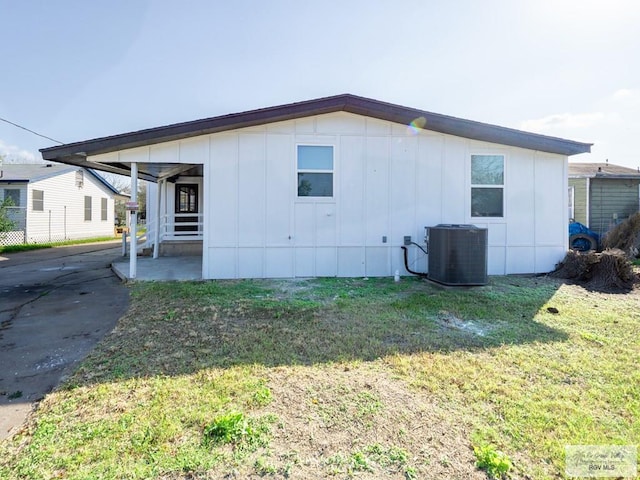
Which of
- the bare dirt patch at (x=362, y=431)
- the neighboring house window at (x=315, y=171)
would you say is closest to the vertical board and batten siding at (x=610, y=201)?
the neighboring house window at (x=315, y=171)

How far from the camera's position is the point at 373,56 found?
8.91 metres

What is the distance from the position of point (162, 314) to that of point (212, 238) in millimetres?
2443

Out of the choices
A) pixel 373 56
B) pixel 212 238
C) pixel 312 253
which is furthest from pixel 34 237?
pixel 373 56

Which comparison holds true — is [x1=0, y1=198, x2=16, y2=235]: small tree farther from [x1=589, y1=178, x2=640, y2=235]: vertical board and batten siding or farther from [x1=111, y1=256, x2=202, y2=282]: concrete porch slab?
[x1=589, y1=178, x2=640, y2=235]: vertical board and batten siding

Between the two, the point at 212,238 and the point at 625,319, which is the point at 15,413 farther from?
the point at 625,319

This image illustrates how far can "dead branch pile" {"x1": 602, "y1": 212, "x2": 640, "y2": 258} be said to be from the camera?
941cm

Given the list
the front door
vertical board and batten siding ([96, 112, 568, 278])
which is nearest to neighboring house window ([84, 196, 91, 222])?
the front door

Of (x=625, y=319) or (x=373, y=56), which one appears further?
(x=373, y=56)

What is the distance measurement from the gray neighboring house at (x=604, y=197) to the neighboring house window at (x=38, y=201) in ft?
79.8

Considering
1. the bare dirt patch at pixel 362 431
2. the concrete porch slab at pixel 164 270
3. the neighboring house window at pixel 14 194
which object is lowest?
the bare dirt patch at pixel 362 431

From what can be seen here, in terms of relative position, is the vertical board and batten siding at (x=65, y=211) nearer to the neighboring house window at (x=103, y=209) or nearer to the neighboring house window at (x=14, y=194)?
the neighboring house window at (x=103, y=209)

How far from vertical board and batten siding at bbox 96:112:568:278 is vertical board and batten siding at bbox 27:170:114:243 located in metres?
14.6

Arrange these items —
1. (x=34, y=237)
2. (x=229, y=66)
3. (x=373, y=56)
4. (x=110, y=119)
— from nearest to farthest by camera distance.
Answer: (x=373, y=56) → (x=229, y=66) → (x=34, y=237) → (x=110, y=119)

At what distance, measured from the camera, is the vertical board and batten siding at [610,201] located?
12.4 m
